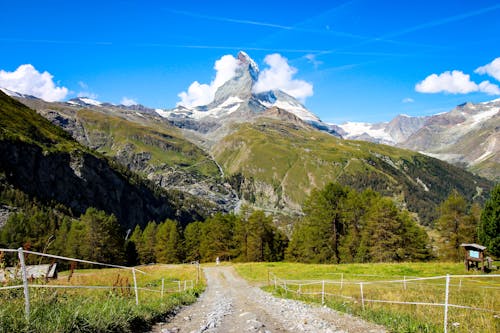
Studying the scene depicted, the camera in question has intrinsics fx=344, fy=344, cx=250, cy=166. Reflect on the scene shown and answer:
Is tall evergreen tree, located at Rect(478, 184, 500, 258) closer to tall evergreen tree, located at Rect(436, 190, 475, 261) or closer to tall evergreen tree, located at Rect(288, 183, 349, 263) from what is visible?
tall evergreen tree, located at Rect(436, 190, 475, 261)

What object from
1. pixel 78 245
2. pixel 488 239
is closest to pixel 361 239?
pixel 488 239

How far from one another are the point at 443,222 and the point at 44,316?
237 feet

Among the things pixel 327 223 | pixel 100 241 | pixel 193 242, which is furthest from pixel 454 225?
pixel 100 241

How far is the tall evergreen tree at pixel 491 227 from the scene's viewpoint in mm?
56281

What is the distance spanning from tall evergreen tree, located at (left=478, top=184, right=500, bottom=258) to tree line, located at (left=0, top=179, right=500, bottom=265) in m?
0.14

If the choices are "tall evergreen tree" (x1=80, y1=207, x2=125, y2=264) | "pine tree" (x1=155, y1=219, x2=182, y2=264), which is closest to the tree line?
"pine tree" (x1=155, y1=219, x2=182, y2=264)

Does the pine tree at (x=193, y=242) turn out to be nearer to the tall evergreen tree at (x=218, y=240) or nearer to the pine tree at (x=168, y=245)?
the pine tree at (x=168, y=245)

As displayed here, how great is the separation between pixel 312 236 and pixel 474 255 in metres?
30.9

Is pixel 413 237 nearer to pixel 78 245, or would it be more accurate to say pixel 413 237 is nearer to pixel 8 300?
pixel 8 300

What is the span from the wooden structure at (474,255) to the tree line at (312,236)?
61.2 ft

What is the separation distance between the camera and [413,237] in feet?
226

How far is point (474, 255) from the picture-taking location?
40.4 metres

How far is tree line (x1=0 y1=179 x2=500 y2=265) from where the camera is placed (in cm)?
6084

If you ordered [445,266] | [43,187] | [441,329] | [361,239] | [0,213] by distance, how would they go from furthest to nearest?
[43,187] → [0,213] → [361,239] → [445,266] → [441,329]
